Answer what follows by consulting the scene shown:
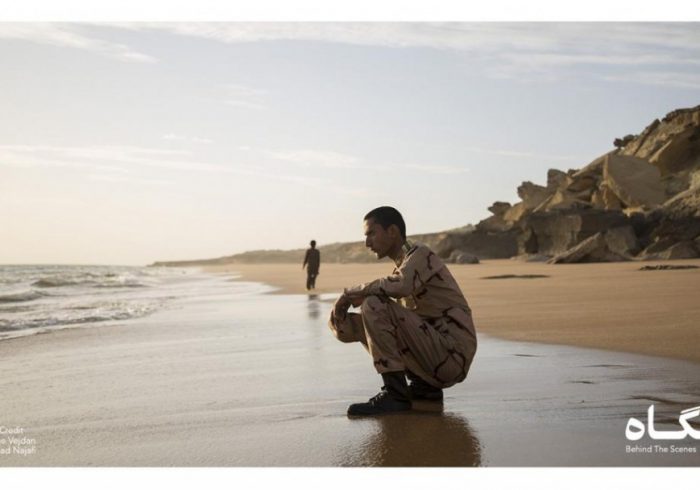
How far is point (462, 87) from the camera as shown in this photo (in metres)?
6.53

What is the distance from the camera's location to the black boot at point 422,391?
4160 millimetres

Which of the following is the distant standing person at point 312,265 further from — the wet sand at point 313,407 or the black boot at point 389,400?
the black boot at point 389,400

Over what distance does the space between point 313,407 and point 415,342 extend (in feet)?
2.42

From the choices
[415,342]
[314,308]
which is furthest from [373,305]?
[314,308]

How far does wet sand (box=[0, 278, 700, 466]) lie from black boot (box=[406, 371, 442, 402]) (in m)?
0.06

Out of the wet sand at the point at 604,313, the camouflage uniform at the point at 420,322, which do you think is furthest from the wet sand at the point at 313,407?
the wet sand at the point at 604,313

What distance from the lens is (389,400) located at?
395cm

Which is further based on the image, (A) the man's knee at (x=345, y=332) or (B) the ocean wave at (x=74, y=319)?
(B) the ocean wave at (x=74, y=319)

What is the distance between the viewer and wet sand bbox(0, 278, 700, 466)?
3.26 metres

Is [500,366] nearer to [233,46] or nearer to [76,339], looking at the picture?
[233,46]

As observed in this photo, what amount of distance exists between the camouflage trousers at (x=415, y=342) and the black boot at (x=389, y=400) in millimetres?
58

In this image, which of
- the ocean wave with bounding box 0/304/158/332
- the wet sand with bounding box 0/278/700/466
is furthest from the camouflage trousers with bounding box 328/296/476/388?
the ocean wave with bounding box 0/304/158/332

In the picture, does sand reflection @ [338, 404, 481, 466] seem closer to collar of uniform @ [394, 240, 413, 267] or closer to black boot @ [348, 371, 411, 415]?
black boot @ [348, 371, 411, 415]

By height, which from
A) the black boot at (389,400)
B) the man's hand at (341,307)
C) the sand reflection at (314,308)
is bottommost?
the sand reflection at (314,308)
